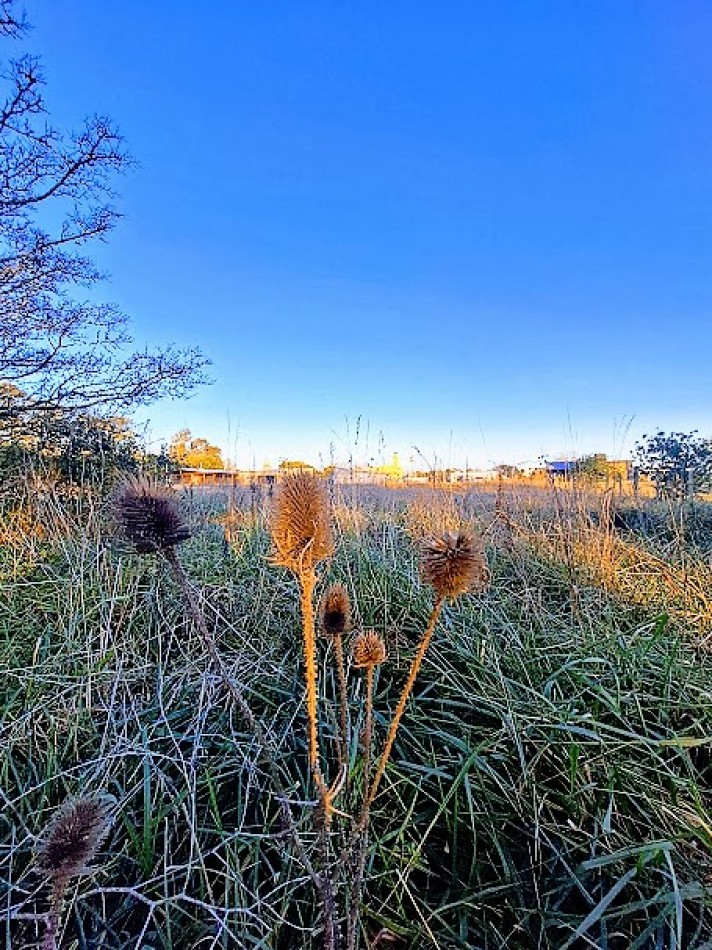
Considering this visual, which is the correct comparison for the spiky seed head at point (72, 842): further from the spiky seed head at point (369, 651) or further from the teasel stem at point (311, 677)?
the spiky seed head at point (369, 651)

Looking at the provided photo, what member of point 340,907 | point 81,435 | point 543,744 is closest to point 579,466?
point 543,744

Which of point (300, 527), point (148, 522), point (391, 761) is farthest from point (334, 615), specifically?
point (391, 761)

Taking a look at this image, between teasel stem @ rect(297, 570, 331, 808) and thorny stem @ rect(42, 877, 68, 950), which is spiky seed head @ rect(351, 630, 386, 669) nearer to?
teasel stem @ rect(297, 570, 331, 808)

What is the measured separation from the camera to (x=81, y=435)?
4.46m

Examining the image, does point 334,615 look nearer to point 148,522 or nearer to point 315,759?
point 315,759

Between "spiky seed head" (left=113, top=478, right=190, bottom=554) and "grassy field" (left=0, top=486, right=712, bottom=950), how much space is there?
0.50 meters

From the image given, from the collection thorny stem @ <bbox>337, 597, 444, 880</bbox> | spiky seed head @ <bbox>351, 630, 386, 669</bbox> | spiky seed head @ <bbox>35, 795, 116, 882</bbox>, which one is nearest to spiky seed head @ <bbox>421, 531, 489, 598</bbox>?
thorny stem @ <bbox>337, 597, 444, 880</bbox>

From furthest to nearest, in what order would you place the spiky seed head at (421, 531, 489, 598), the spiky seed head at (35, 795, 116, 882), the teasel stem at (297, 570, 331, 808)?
the spiky seed head at (421, 531, 489, 598) → the teasel stem at (297, 570, 331, 808) → the spiky seed head at (35, 795, 116, 882)

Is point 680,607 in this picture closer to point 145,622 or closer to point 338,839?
point 338,839

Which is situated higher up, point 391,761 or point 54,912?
point 54,912

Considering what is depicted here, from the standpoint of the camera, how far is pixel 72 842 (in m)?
0.54

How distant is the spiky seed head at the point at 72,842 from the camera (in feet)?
1.75

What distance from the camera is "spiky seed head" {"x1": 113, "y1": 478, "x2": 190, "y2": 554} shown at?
0.78 m

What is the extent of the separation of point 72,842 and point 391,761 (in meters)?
1.07
